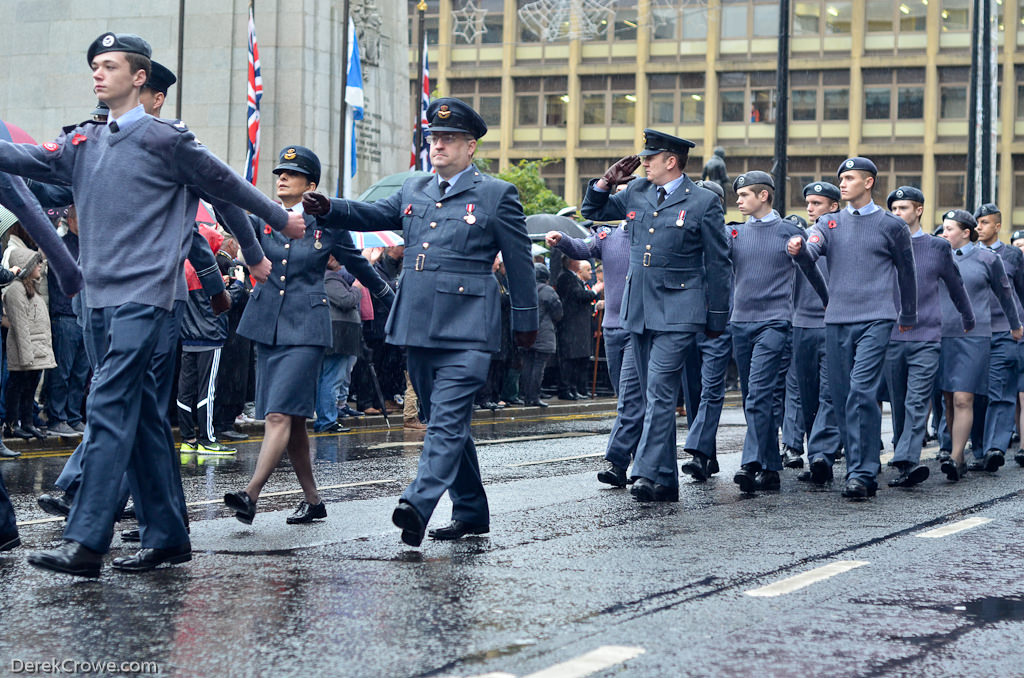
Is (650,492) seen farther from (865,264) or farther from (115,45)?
(115,45)

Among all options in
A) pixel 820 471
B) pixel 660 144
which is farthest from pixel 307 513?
pixel 820 471

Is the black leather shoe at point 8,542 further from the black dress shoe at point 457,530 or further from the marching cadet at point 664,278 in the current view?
the marching cadet at point 664,278

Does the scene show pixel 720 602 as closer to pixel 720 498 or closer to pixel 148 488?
pixel 148 488

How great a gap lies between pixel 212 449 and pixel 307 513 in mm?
5184

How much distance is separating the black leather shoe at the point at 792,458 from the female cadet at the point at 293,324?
16.9 ft

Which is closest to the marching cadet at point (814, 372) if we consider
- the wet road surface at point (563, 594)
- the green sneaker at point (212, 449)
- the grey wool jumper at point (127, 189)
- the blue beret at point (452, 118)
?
the wet road surface at point (563, 594)

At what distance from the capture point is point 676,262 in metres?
9.82

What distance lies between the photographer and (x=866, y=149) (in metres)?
66.8

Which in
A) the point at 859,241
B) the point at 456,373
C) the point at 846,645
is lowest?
the point at 846,645

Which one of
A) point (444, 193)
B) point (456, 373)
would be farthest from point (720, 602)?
point (444, 193)

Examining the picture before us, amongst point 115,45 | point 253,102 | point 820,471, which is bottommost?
point 820,471

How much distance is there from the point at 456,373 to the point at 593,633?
239 cm

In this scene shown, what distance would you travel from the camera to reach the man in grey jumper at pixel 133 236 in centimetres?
649

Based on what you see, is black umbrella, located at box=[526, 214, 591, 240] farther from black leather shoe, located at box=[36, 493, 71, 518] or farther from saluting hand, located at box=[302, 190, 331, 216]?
saluting hand, located at box=[302, 190, 331, 216]
